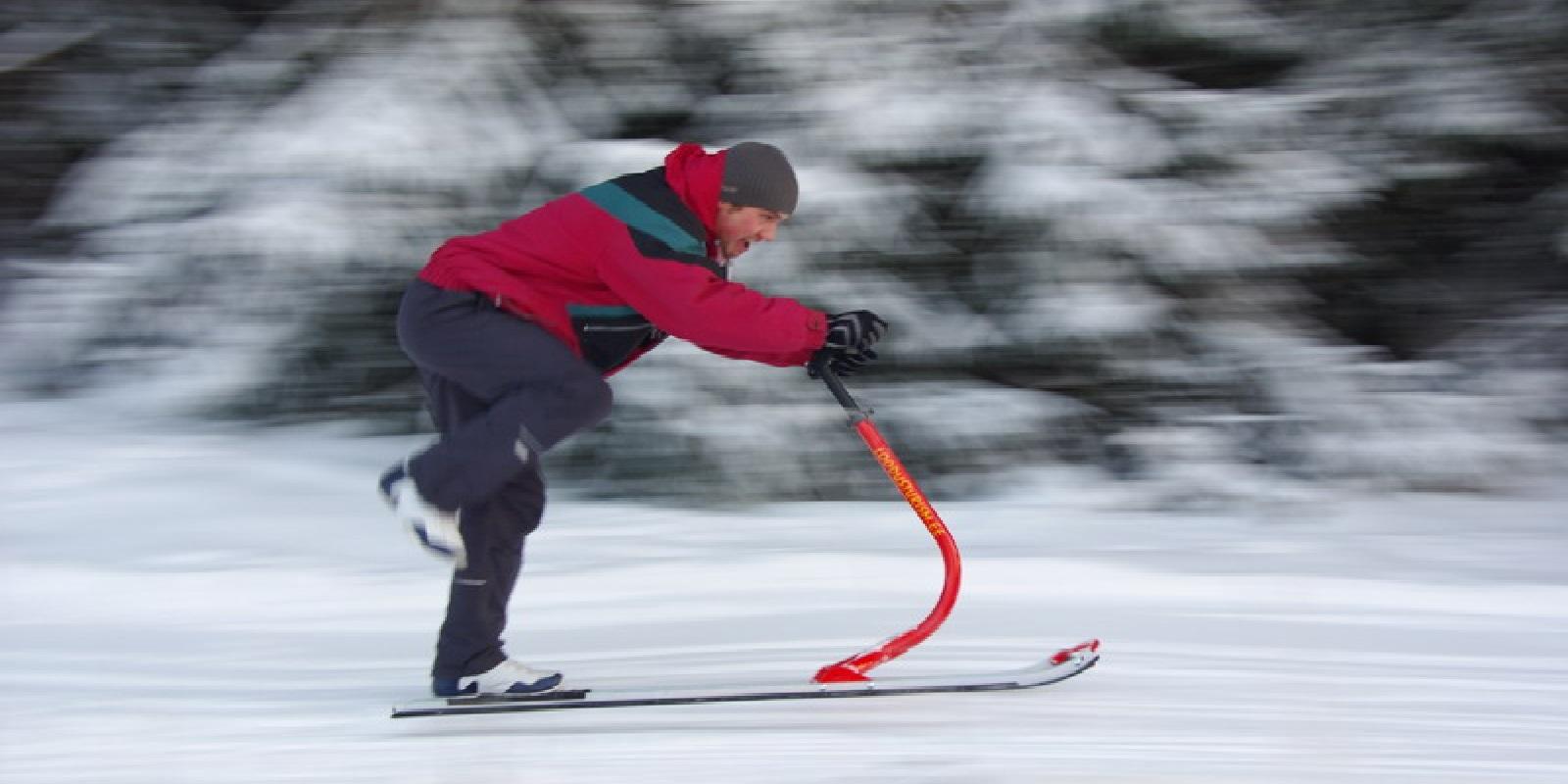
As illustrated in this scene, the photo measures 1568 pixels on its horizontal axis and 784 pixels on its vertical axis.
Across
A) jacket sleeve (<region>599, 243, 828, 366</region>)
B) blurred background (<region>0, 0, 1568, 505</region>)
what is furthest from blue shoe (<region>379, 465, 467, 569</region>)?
blurred background (<region>0, 0, 1568, 505</region>)

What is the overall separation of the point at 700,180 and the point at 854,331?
0.44 metres

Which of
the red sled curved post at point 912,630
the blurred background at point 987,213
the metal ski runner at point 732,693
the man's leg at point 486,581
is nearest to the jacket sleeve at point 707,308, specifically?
the red sled curved post at point 912,630

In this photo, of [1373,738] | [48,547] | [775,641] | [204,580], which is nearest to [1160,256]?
[775,641]

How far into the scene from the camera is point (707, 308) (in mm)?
2826

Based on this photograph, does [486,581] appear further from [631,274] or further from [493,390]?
[631,274]

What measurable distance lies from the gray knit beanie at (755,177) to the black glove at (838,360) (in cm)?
32

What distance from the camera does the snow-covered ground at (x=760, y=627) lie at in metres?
2.82

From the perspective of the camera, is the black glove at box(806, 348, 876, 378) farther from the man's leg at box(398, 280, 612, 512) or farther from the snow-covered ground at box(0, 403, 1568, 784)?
the snow-covered ground at box(0, 403, 1568, 784)

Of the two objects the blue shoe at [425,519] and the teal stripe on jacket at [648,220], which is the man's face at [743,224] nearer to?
the teal stripe on jacket at [648,220]

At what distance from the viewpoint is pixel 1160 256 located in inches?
206

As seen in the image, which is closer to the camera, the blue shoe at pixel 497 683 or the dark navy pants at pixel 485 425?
the dark navy pants at pixel 485 425

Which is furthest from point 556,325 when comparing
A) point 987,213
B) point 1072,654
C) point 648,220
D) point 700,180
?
point 987,213

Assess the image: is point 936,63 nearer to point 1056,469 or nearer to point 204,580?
point 1056,469

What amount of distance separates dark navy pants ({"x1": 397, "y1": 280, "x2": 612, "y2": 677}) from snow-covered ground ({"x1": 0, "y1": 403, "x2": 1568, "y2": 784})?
24 centimetres
